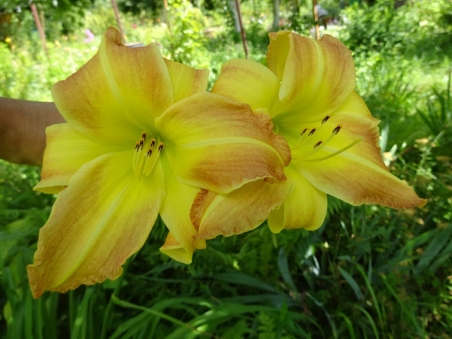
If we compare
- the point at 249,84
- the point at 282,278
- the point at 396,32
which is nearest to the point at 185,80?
the point at 249,84

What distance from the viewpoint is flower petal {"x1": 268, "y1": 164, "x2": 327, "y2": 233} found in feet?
1.63

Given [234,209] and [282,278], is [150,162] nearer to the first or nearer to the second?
[234,209]

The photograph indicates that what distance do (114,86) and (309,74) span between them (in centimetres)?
26

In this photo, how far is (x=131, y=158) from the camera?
20.2 inches

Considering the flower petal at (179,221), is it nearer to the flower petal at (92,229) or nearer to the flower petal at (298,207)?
the flower petal at (92,229)

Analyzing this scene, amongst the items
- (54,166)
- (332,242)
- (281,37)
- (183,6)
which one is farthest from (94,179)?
(183,6)

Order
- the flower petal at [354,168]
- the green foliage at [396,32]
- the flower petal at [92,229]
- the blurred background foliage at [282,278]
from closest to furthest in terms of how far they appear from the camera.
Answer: the flower petal at [92,229] < the flower petal at [354,168] < the blurred background foliage at [282,278] < the green foliage at [396,32]

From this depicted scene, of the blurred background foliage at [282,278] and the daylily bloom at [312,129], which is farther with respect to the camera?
the blurred background foliage at [282,278]

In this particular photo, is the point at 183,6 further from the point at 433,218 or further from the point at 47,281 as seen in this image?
the point at 47,281

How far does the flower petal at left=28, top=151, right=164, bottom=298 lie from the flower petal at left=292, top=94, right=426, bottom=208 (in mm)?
229

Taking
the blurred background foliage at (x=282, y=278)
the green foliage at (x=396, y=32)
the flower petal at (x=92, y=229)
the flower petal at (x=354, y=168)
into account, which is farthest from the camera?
the green foliage at (x=396, y=32)

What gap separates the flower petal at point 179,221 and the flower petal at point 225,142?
32 mm

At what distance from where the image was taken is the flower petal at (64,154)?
1.54 feet

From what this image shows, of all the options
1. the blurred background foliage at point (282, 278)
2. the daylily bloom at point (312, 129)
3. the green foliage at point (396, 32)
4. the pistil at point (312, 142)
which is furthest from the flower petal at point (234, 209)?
the green foliage at point (396, 32)
